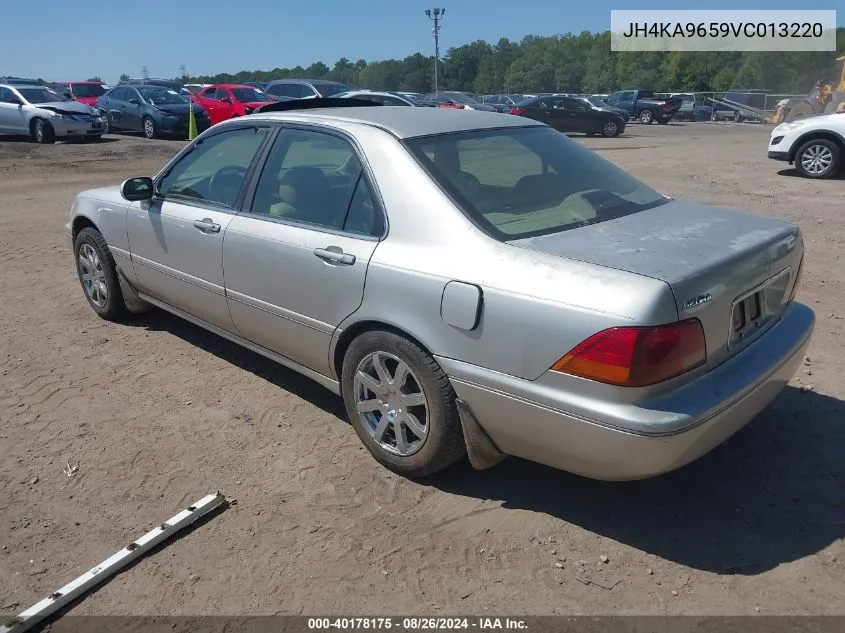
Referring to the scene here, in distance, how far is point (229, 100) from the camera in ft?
70.9

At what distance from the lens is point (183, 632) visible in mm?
2523

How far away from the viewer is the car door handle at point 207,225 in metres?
4.04

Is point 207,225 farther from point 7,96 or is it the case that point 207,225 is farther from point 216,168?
point 7,96

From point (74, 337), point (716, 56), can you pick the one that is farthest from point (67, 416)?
point (716, 56)

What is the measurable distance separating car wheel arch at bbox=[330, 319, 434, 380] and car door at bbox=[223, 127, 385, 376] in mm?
51

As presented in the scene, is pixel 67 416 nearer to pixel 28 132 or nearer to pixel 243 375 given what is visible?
pixel 243 375

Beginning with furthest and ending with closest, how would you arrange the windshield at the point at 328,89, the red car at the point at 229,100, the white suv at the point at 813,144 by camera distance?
1. the windshield at the point at 328,89
2. the red car at the point at 229,100
3. the white suv at the point at 813,144

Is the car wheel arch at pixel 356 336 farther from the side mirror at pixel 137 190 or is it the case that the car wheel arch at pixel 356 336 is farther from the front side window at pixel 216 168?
the side mirror at pixel 137 190

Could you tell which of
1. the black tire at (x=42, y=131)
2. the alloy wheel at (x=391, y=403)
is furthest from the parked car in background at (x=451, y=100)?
the alloy wheel at (x=391, y=403)

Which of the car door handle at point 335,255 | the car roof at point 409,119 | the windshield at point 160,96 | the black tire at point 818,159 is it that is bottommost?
the black tire at point 818,159

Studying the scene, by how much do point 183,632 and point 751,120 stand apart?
44.3 m

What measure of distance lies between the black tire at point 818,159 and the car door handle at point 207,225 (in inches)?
454

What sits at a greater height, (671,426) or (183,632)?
(671,426)

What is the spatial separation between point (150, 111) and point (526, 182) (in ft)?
67.6
